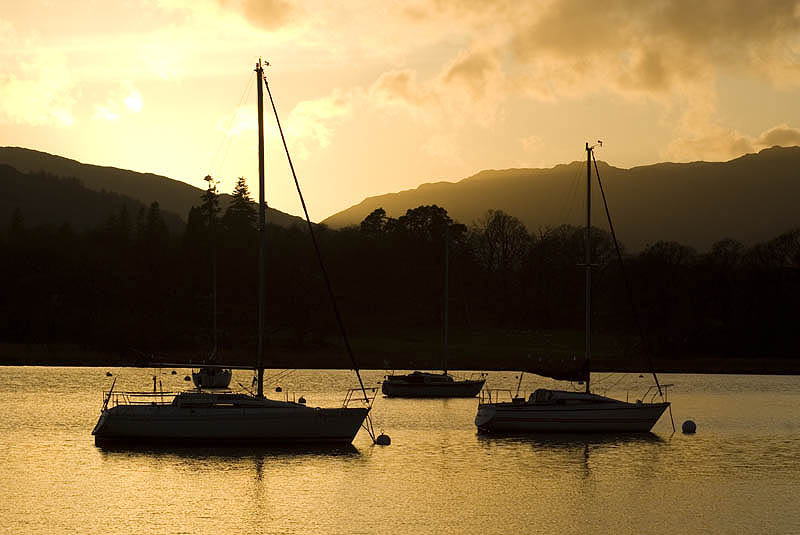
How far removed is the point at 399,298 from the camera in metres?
164

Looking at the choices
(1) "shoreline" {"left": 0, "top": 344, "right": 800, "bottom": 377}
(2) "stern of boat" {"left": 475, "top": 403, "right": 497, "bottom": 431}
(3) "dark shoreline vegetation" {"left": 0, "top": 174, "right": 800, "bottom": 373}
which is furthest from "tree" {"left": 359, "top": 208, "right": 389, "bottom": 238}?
(2) "stern of boat" {"left": 475, "top": 403, "right": 497, "bottom": 431}

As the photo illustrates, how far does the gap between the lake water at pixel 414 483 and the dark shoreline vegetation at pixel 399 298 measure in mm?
56285

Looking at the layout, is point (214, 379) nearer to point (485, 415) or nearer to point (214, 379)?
point (214, 379)

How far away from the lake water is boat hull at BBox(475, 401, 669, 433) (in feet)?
2.96

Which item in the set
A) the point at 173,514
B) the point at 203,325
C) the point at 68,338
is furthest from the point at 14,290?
the point at 173,514

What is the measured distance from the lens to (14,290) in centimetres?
14788

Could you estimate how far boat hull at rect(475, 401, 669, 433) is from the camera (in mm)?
55531

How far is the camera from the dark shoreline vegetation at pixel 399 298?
130500 mm

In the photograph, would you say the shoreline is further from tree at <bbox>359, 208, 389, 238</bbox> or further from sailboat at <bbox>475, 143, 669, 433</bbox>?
sailboat at <bbox>475, 143, 669, 433</bbox>

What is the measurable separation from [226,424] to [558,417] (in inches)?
714

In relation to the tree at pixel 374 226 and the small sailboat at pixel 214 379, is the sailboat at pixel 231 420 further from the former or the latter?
the tree at pixel 374 226

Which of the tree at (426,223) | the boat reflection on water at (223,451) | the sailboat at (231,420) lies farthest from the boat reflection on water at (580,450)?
the tree at (426,223)

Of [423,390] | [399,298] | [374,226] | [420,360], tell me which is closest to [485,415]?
[423,390]

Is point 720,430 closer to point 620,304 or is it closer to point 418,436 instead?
point 418,436
